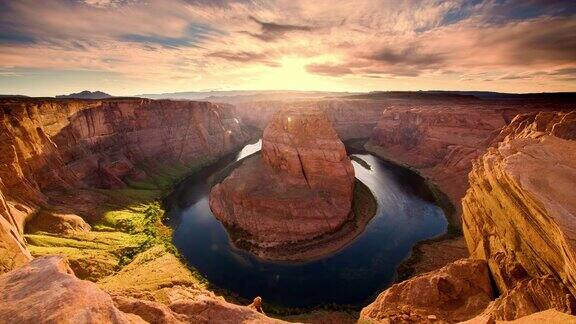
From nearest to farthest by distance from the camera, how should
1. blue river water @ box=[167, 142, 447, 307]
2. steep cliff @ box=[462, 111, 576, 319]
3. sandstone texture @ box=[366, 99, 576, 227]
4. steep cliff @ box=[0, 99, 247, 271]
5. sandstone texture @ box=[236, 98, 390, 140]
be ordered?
steep cliff @ box=[462, 111, 576, 319] < blue river water @ box=[167, 142, 447, 307] < steep cliff @ box=[0, 99, 247, 271] < sandstone texture @ box=[366, 99, 576, 227] < sandstone texture @ box=[236, 98, 390, 140]

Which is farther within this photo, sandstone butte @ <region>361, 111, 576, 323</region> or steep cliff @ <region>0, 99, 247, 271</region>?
steep cliff @ <region>0, 99, 247, 271</region>

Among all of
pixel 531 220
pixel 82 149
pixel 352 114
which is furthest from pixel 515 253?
pixel 352 114

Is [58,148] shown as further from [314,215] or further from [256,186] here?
[314,215]

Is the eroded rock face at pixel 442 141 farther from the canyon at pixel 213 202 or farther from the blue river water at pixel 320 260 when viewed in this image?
the blue river water at pixel 320 260

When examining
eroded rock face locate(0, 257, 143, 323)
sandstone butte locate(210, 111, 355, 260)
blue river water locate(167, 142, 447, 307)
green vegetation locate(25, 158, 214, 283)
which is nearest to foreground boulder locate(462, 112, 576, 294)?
blue river water locate(167, 142, 447, 307)

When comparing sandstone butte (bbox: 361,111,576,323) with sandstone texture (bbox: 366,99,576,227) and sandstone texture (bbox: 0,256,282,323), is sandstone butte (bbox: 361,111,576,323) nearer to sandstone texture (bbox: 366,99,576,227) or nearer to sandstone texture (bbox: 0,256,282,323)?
sandstone texture (bbox: 0,256,282,323)

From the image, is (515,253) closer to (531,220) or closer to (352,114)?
(531,220)

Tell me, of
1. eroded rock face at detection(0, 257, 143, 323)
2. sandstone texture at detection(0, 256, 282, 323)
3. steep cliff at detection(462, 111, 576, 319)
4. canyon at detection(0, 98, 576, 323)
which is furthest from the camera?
steep cliff at detection(462, 111, 576, 319)
